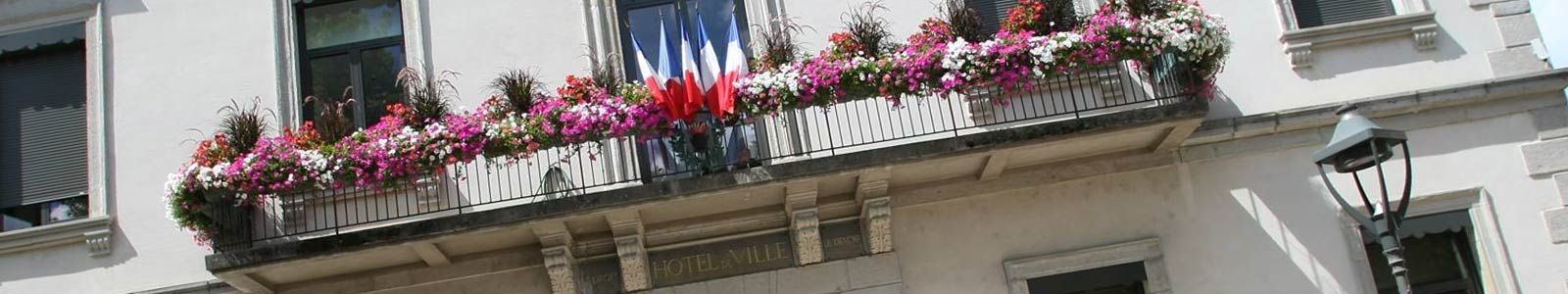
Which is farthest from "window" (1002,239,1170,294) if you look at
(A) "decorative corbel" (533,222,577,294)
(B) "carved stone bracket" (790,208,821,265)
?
(A) "decorative corbel" (533,222,577,294)

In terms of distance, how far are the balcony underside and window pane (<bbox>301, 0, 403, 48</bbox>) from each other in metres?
2.25

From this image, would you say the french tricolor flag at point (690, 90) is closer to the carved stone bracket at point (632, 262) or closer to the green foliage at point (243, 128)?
the carved stone bracket at point (632, 262)

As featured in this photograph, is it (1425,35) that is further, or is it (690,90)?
(1425,35)

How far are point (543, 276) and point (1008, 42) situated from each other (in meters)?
3.90

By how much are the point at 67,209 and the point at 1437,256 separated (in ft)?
35.1

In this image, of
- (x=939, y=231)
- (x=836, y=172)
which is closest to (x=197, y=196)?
(x=836, y=172)

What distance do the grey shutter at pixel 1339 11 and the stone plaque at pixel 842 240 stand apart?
3.91 m

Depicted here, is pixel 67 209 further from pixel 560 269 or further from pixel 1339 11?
pixel 1339 11

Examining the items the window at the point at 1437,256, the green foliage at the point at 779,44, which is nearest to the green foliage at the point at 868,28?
the green foliage at the point at 779,44

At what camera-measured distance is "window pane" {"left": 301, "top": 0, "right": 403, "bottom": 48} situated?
11805mm

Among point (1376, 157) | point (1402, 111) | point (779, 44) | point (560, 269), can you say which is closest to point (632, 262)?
point (560, 269)

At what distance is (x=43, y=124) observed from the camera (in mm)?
11492

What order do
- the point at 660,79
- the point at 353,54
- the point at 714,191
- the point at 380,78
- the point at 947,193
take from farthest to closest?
the point at 353,54
the point at 380,78
the point at 947,193
the point at 660,79
the point at 714,191

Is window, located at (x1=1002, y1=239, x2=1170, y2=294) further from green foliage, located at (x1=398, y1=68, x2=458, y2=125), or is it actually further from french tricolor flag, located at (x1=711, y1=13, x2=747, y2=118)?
green foliage, located at (x1=398, y1=68, x2=458, y2=125)
